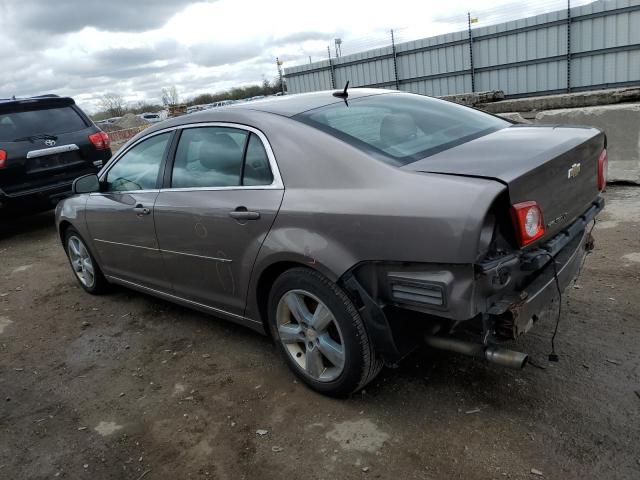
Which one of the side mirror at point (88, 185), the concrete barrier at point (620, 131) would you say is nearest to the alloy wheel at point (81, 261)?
the side mirror at point (88, 185)

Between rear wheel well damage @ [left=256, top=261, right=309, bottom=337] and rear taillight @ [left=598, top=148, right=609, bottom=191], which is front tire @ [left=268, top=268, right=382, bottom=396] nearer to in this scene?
rear wheel well damage @ [left=256, top=261, right=309, bottom=337]

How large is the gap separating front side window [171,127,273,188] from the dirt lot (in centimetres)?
120

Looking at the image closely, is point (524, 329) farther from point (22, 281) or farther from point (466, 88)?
point (466, 88)

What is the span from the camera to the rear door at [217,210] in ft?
10.1

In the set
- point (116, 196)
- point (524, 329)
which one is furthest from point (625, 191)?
point (116, 196)

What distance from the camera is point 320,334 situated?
2916 millimetres

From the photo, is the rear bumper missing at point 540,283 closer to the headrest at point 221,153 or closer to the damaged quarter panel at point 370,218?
the damaged quarter panel at point 370,218

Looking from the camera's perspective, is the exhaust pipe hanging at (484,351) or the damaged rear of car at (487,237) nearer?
the damaged rear of car at (487,237)

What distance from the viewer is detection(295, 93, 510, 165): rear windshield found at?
2.82 metres

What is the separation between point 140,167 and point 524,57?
13034mm

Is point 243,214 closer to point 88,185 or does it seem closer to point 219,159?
point 219,159

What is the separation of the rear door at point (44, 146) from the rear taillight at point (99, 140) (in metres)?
0.06

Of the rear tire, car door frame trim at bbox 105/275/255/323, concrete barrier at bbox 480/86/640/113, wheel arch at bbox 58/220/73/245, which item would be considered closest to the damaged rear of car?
car door frame trim at bbox 105/275/255/323

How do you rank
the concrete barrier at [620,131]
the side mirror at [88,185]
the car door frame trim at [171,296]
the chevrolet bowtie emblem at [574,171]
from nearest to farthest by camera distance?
the chevrolet bowtie emblem at [574,171] < the car door frame trim at [171,296] < the side mirror at [88,185] < the concrete barrier at [620,131]
